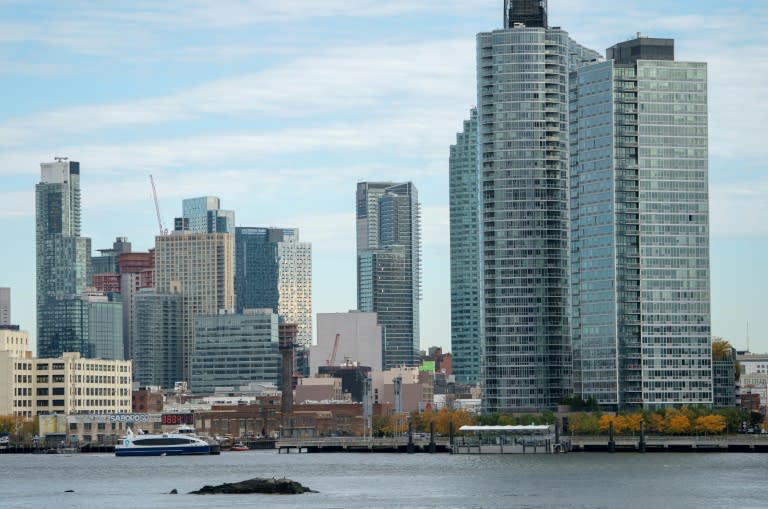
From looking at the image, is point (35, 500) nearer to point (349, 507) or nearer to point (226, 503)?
point (226, 503)

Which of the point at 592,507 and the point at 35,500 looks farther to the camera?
the point at 35,500

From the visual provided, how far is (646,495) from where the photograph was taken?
192750 millimetres

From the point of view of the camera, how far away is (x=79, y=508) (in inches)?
7190

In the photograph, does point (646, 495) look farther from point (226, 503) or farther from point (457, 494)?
point (226, 503)

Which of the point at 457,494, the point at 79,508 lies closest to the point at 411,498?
the point at 457,494

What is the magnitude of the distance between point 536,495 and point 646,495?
10832 millimetres

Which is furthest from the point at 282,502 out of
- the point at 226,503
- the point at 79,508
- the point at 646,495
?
the point at 646,495

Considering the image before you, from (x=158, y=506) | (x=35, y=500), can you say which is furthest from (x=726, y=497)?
(x=35, y=500)

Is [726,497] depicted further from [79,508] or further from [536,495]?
[79,508]

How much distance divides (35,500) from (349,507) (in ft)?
116

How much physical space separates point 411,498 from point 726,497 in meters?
30.6

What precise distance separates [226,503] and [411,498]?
19279 millimetres

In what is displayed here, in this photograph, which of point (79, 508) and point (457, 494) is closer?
point (79, 508)

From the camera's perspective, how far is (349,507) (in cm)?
17912
